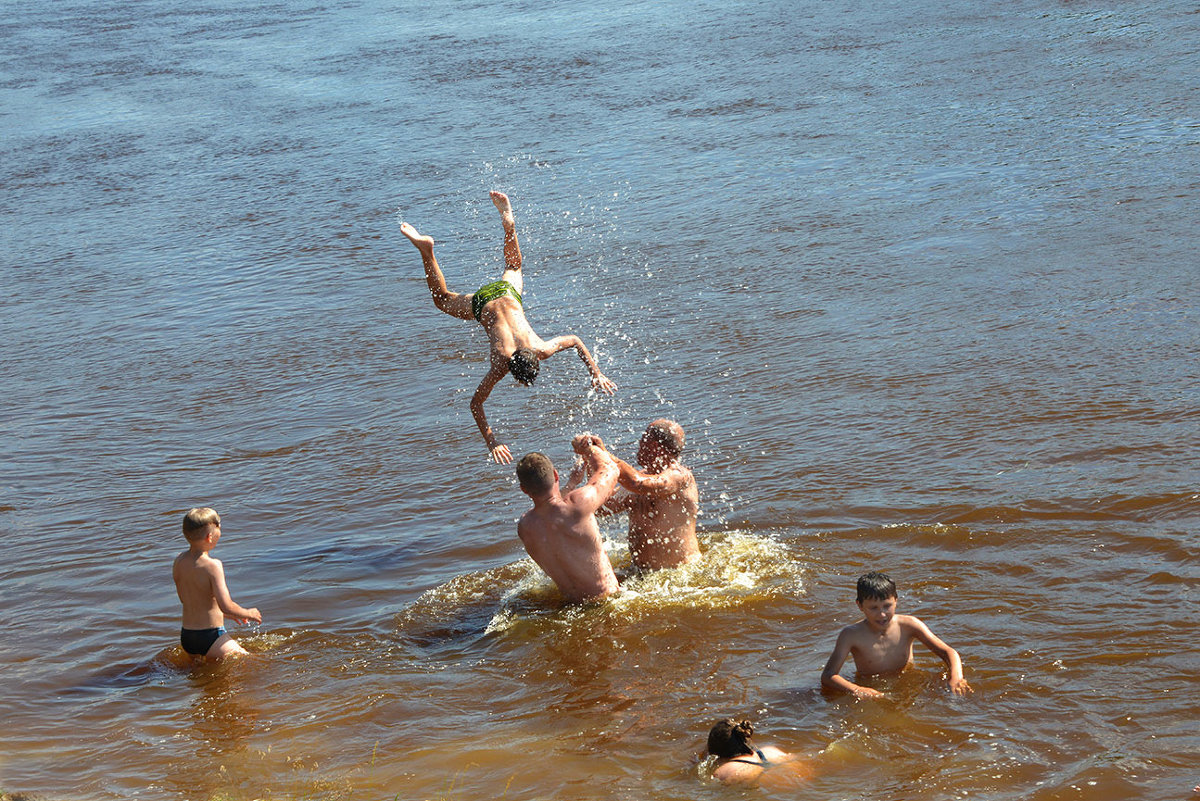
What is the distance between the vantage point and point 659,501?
7.32 m

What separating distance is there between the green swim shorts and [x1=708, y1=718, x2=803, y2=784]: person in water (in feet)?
14.4

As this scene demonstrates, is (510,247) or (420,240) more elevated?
(420,240)

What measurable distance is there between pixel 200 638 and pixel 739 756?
3.23 metres

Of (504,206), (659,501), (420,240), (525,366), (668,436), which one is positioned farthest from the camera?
(504,206)

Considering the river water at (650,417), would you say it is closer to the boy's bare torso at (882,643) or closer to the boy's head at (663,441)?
the boy's bare torso at (882,643)

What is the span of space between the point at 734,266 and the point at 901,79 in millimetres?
6411

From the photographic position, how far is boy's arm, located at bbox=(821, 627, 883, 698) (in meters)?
5.89

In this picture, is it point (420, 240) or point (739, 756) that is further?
point (420, 240)

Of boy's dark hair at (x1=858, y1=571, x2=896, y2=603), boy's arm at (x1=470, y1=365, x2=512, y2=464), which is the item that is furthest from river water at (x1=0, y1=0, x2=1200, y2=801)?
boy's arm at (x1=470, y1=365, x2=512, y2=464)

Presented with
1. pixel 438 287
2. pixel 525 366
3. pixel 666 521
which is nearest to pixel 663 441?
pixel 666 521

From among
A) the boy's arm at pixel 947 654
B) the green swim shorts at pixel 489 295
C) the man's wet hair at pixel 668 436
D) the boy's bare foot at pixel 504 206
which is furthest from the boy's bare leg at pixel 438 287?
the boy's arm at pixel 947 654

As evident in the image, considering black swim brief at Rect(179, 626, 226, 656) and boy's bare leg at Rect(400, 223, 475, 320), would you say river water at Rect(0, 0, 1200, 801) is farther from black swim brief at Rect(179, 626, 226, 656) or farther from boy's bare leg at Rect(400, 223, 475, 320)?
boy's bare leg at Rect(400, 223, 475, 320)

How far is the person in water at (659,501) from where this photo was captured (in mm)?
7207

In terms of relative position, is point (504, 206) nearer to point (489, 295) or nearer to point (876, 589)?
point (489, 295)
